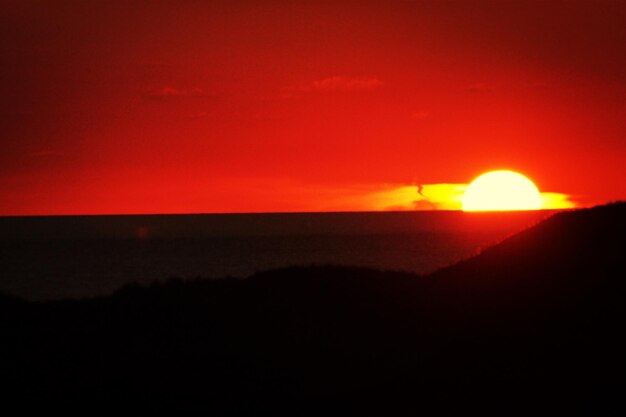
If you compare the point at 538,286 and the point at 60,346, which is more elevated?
the point at 538,286

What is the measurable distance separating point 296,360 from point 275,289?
4.60 m

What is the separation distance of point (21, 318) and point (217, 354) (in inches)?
285

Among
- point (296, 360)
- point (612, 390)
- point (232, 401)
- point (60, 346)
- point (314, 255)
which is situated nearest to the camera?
point (612, 390)

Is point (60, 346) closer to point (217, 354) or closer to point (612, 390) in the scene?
point (217, 354)

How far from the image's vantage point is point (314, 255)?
135 meters

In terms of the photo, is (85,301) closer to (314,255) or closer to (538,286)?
(538,286)

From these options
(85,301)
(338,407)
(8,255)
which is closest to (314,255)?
(8,255)

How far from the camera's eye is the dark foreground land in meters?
21.8

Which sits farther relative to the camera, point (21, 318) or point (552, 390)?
point (21, 318)

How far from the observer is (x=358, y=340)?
25.2 metres

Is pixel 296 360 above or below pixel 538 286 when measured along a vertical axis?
below

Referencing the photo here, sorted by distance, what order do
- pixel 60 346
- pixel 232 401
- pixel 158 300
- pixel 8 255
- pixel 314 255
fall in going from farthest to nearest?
pixel 8 255
pixel 314 255
pixel 158 300
pixel 60 346
pixel 232 401

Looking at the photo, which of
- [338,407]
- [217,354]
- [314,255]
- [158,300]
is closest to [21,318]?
[158,300]

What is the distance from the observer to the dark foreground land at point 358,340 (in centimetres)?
2181
